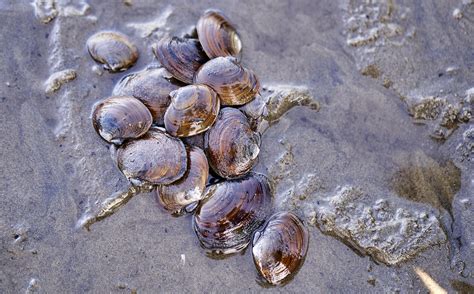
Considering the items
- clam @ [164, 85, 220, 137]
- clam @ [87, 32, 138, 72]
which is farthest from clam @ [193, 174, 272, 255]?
clam @ [87, 32, 138, 72]

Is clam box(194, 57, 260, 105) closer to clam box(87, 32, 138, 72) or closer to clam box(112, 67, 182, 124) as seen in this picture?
clam box(112, 67, 182, 124)

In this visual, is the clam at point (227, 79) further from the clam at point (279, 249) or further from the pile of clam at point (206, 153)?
the clam at point (279, 249)

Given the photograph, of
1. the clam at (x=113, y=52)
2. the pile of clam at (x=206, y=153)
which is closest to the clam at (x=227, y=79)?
the pile of clam at (x=206, y=153)

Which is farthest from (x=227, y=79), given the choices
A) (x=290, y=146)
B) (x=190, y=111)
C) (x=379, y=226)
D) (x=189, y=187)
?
(x=379, y=226)

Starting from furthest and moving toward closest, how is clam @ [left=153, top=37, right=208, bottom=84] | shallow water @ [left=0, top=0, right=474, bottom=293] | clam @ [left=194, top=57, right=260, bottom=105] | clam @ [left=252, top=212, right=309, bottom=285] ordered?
clam @ [left=153, top=37, right=208, bottom=84], clam @ [left=194, top=57, right=260, bottom=105], shallow water @ [left=0, top=0, right=474, bottom=293], clam @ [left=252, top=212, right=309, bottom=285]

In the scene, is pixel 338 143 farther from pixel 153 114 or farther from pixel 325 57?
pixel 153 114
